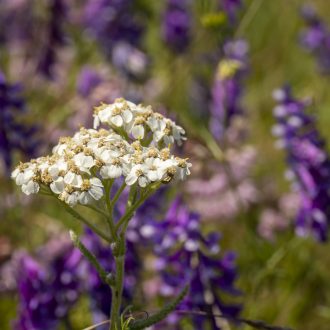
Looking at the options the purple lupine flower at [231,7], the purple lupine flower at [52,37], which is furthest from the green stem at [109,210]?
the purple lupine flower at [52,37]

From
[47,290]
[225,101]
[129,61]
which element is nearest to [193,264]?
[47,290]

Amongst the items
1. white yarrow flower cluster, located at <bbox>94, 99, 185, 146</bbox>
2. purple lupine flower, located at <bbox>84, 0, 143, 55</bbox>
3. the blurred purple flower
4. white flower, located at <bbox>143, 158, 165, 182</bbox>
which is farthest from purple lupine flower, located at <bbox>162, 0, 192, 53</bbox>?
white flower, located at <bbox>143, 158, 165, 182</bbox>

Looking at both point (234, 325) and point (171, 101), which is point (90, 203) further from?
point (171, 101)

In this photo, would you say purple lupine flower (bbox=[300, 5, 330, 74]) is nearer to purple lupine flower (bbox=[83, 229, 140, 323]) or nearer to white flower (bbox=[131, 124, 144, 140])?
purple lupine flower (bbox=[83, 229, 140, 323])

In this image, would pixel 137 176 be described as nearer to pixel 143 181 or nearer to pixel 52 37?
pixel 143 181

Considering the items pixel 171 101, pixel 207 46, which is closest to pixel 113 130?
pixel 171 101
